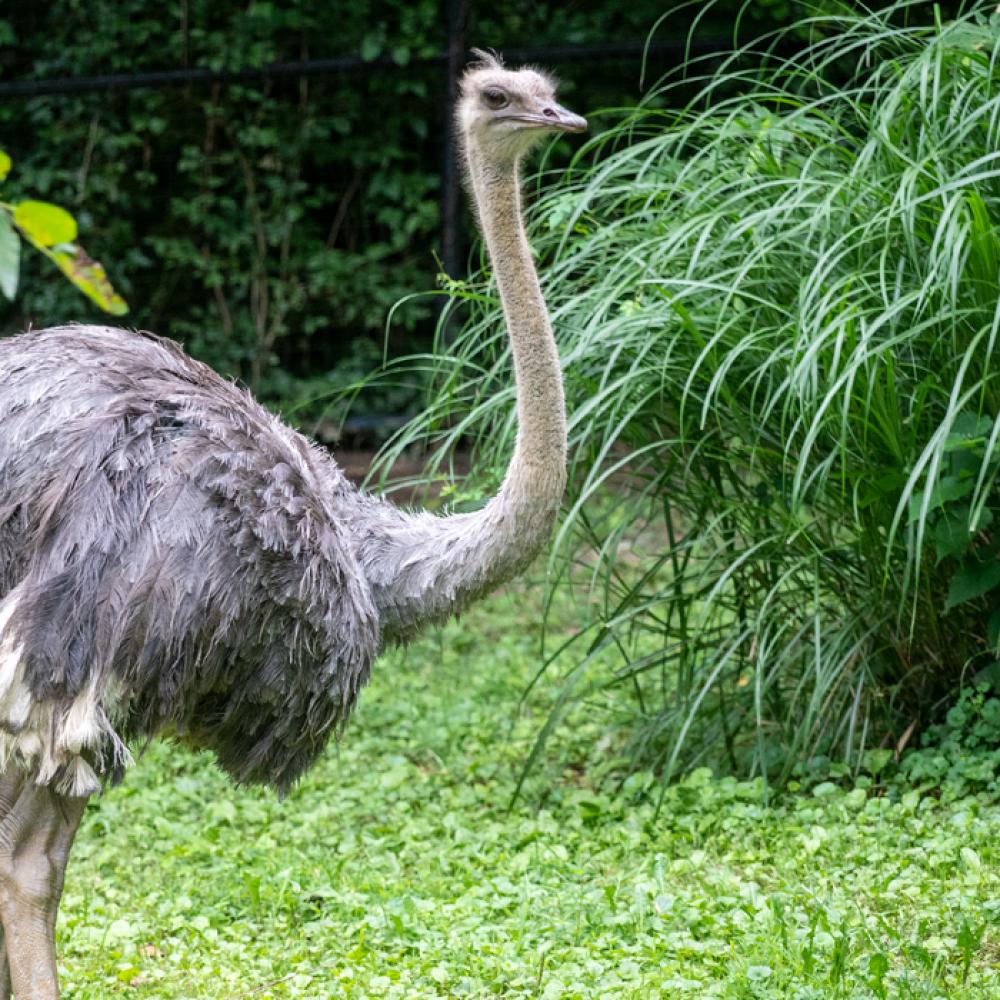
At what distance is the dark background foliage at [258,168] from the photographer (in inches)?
292

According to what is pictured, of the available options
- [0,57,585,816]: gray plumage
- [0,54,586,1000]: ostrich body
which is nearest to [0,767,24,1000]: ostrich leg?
[0,54,586,1000]: ostrich body

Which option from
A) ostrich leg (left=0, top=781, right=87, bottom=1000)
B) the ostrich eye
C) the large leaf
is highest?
the large leaf

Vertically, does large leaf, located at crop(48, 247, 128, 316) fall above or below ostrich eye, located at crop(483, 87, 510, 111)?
above

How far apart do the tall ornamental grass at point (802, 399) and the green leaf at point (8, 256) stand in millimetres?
2373

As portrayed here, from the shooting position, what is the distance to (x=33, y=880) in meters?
2.84

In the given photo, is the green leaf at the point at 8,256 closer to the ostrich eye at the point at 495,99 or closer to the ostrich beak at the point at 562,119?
the ostrich beak at the point at 562,119

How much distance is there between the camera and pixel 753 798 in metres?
3.86

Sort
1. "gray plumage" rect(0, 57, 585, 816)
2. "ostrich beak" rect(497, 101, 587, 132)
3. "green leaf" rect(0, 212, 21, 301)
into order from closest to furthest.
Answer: "green leaf" rect(0, 212, 21, 301) < "gray plumage" rect(0, 57, 585, 816) < "ostrich beak" rect(497, 101, 587, 132)

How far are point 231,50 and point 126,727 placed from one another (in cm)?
527

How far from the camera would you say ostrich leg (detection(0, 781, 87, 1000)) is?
2.83 meters

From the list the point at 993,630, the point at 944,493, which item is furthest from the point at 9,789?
the point at 993,630

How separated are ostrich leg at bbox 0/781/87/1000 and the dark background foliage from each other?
4711mm

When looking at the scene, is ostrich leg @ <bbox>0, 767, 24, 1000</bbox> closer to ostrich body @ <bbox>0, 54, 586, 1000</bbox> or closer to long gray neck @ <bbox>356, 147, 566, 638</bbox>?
ostrich body @ <bbox>0, 54, 586, 1000</bbox>

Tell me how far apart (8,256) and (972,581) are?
2843 mm
